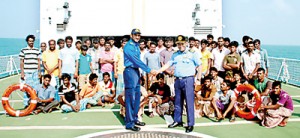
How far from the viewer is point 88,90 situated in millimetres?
7711

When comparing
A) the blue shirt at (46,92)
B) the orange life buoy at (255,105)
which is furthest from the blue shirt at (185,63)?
the blue shirt at (46,92)

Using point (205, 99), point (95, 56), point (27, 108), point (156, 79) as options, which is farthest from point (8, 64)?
point (205, 99)

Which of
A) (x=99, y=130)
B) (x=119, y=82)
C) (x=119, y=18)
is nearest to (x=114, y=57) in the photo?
(x=119, y=82)

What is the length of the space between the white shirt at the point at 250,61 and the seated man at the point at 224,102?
1142 millimetres

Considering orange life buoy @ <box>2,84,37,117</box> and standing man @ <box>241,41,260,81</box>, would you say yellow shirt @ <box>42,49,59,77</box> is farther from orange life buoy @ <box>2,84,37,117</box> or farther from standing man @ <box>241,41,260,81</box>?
standing man @ <box>241,41,260,81</box>

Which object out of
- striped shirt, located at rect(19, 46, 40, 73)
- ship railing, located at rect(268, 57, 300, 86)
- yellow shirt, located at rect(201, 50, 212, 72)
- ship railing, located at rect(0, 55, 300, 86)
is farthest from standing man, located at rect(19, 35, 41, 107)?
ship railing, located at rect(268, 57, 300, 86)

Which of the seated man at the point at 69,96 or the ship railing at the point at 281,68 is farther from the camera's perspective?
the ship railing at the point at 281,68

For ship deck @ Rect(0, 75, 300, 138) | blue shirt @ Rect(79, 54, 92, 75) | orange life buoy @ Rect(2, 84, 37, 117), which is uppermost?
blue shirt @ Rect(79, 54, 92, 75)

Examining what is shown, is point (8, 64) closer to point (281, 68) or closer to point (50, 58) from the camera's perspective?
point (50, 58)

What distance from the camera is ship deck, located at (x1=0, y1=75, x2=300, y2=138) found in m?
5.54

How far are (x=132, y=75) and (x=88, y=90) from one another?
97.4 inches

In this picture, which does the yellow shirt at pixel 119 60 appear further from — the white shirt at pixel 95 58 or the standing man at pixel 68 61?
the standing man at pixel 68 61

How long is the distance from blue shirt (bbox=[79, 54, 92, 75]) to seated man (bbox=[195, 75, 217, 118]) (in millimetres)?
2906

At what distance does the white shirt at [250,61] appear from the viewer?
7455 millimetres
